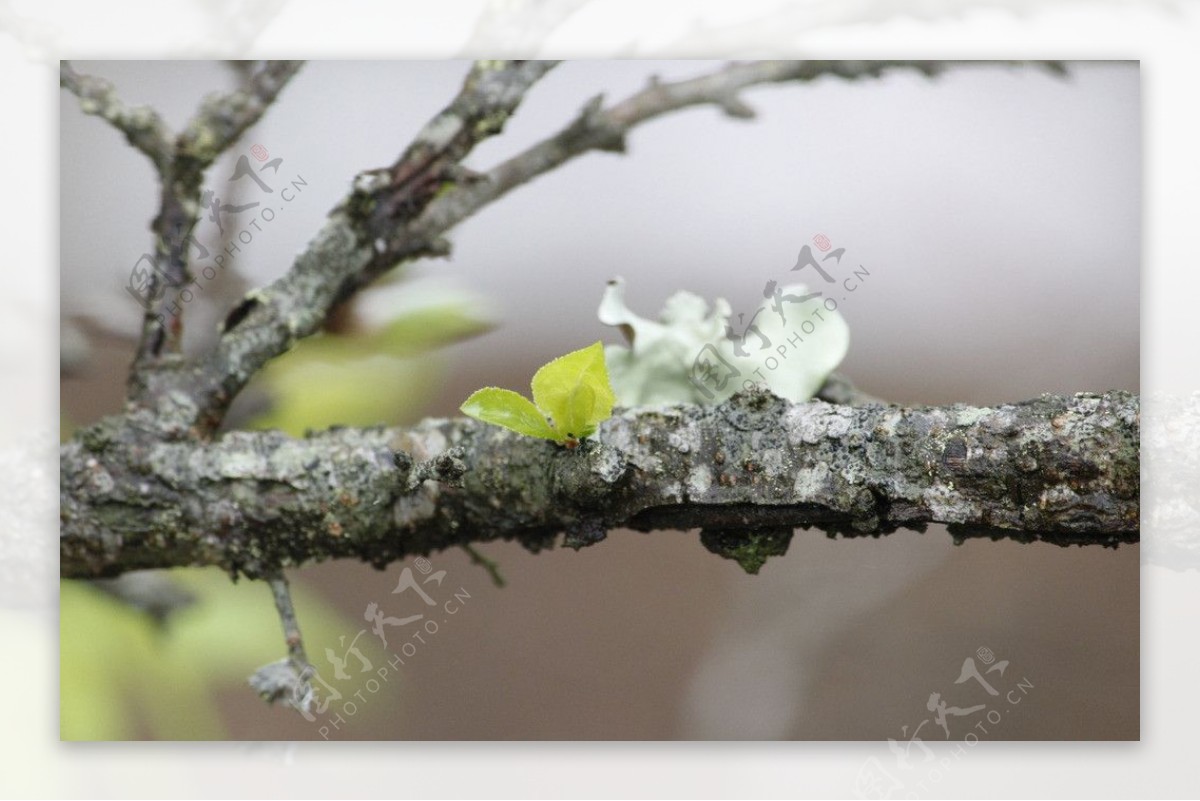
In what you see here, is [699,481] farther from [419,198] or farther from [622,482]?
[419,198]

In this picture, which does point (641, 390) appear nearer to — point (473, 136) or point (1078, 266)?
point (473, 136)

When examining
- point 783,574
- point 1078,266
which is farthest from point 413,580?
point 1078,266

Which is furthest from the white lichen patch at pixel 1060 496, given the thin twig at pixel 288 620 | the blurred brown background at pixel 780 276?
the thin twig at pixel 288 620

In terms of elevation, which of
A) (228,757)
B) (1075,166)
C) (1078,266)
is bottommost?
(228,757)

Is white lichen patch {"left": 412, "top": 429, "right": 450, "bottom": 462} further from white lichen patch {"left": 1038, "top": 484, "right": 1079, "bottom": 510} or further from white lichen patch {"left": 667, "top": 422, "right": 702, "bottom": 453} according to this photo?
white lichen patch {"left": 1038, "top": 484, "right": 1079, "bottom": 510}

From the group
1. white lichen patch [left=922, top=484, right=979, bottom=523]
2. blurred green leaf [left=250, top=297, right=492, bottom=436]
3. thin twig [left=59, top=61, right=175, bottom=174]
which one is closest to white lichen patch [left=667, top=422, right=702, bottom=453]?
white lichen patch [left=922, top=484, right=979, bottom=523]
